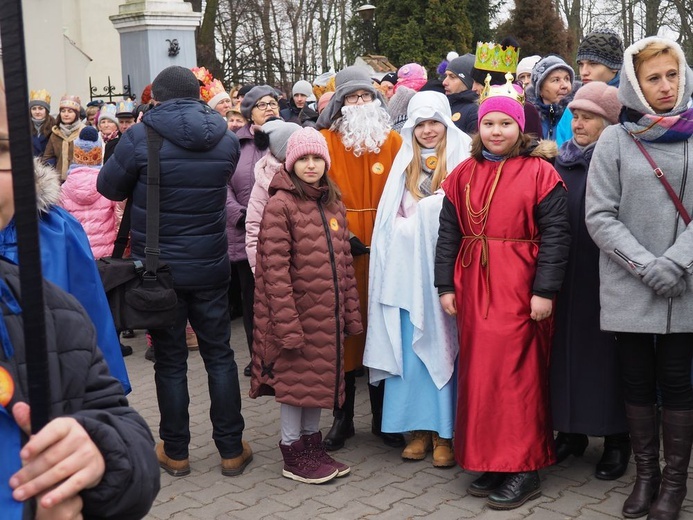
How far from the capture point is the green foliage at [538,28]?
27.6 metres

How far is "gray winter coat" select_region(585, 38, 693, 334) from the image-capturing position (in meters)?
4.02

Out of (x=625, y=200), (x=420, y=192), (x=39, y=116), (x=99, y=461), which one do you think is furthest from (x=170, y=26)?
(x=99, y=461)

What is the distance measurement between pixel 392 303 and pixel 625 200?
139 cm

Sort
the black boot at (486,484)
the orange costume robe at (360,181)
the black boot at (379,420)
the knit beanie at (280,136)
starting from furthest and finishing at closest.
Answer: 1. the knit beanie at (280,136)
2. the orange costume robe at (360,181)
3. the black boot at (379,420)
4. the black boot at (486,484)

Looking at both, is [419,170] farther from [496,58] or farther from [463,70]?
[463,70]

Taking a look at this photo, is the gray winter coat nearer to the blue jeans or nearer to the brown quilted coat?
the brown quilted coat

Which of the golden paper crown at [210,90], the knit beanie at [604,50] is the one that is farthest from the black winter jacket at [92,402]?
the golden paper crown at [210,90]

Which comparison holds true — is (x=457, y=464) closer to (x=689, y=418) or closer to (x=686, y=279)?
(x=689, y=418)

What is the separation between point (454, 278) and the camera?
15.2ft

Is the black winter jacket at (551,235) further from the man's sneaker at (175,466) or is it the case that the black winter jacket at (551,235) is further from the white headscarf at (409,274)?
the man's sneaker at (175,466)

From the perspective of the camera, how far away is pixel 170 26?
16734 millimetres

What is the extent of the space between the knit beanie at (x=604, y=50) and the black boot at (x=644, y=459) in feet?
7.99

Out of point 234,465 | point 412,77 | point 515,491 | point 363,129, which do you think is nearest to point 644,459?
point 515,491

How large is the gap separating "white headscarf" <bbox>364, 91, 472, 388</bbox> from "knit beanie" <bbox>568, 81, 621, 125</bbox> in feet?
2.43
